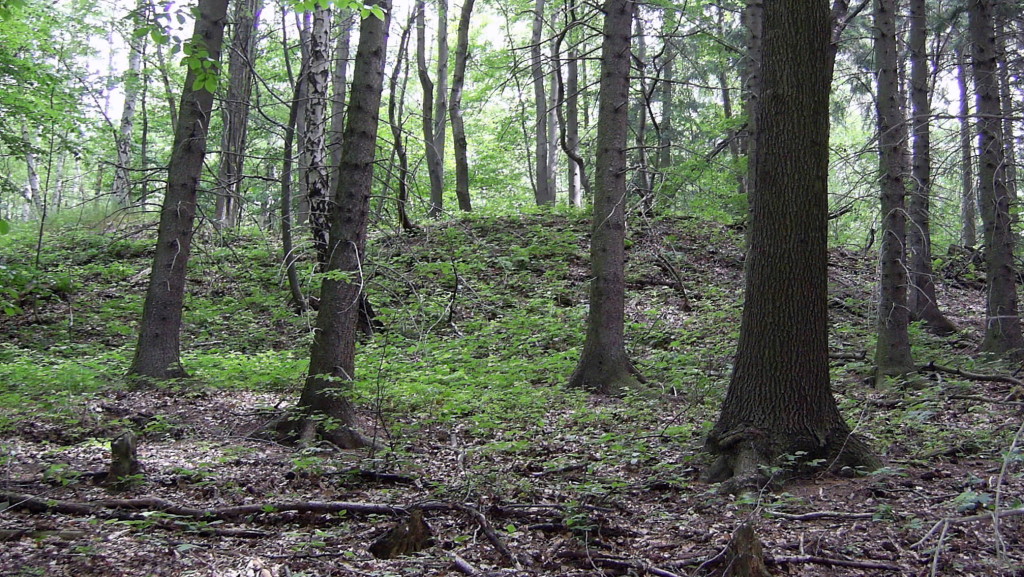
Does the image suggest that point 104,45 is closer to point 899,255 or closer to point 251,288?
point 251,288

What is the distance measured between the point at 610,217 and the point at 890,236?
3108 millimetres

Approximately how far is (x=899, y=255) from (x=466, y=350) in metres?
5.22

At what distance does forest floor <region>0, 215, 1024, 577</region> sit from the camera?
359cm

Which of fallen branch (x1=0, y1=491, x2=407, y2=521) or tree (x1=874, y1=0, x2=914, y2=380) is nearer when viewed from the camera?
fallen branch (x1=0, y1=491, x2=407, y2=521)

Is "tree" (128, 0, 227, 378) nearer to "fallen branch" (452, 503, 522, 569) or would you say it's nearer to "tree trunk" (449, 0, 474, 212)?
"fallen branch" (452, 503, 522, 569)

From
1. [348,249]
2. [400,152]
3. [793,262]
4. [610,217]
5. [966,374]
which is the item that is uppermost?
[400,152]

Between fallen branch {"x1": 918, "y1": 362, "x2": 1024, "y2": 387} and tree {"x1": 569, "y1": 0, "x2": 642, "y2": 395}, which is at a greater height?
tree {"x1": 569, "y1": 0, "x2": 642, "y2": 395}

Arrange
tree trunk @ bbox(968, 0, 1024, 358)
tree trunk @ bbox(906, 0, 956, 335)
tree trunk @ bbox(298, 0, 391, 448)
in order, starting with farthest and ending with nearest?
tree trunk @ bbox(906, 0, 956, 335)
tree trunk @ bbox(968, 0, 1024, 358)
tree trunk @ bbox(298, 0, 391, 448)

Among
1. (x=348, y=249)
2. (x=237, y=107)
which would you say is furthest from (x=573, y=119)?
(x=348, y=249)

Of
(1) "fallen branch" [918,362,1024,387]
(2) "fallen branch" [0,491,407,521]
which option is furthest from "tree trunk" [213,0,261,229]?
(1) "fallen branch" [918,362,1024,387]

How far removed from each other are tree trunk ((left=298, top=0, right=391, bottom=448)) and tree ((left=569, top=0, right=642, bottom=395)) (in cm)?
316

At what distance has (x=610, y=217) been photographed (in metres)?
8.25

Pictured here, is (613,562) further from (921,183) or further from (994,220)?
(921,183)

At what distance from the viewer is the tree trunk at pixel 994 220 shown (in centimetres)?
827
